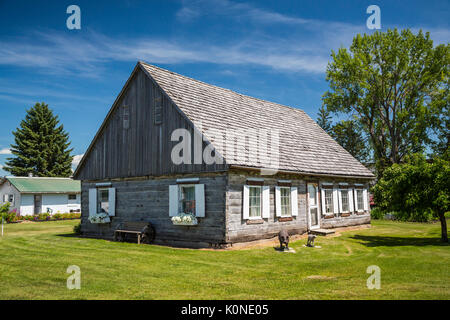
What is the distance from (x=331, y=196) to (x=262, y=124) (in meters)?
5.50

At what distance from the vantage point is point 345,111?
37094 millimetres

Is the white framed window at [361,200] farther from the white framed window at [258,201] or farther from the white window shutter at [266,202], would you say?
the white framed window at [258,201]

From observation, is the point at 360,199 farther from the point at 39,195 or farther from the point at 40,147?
the point at 40,147

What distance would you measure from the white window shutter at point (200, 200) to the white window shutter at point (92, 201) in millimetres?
7264

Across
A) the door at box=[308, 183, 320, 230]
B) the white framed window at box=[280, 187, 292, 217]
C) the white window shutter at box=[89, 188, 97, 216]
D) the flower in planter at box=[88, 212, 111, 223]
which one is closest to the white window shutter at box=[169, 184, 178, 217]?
the flower in planter at box=[88, 212, 111, 223]

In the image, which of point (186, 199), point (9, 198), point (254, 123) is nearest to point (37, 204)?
point (9, 198)

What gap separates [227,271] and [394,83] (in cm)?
3006

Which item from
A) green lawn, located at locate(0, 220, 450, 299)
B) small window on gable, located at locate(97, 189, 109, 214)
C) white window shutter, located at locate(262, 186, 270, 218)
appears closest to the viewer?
green lawn, located at locate(0, 220, 450, 299)

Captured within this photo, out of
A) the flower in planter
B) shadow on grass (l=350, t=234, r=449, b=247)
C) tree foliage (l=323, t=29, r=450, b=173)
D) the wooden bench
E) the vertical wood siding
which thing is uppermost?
tree foliage (l=323, t=29, r=450, b=173)

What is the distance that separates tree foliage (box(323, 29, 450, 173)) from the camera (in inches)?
1256

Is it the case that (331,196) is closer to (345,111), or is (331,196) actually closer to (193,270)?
(193,270)

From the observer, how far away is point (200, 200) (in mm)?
14031

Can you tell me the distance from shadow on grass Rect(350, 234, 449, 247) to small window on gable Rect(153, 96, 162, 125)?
1059 centimetres

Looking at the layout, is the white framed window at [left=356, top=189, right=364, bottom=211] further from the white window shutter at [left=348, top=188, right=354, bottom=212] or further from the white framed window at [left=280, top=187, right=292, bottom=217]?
the white framed window at [left=280, top=187, right=292, bottom=217]
